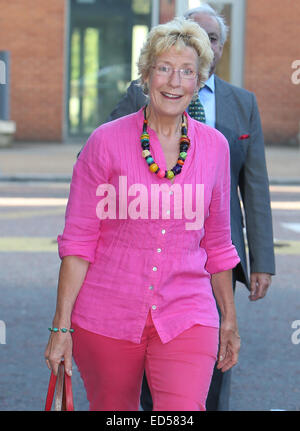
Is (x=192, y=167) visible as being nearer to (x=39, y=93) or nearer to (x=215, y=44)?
(x=215, y=44)

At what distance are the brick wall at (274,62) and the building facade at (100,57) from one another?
0.03 m

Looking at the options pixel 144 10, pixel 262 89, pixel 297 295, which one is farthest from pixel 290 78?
pixel 297 295

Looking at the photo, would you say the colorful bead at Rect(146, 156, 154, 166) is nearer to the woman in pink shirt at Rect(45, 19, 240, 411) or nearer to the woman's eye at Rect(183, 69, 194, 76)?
the woman in pink shirt at Rect(45, 19, 240, 411)

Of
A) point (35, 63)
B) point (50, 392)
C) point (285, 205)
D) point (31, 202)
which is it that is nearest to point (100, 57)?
point (35, 63)

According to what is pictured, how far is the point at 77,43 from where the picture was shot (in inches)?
1018

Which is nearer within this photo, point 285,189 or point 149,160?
point 149,160

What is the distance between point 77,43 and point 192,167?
2317cm

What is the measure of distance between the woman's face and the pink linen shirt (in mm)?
126

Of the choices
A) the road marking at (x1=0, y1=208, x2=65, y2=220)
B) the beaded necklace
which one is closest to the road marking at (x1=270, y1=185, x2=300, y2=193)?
the road marking at (x1=0, y1=208, x2=65, y2=220)

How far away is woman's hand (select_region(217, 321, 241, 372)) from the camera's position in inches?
134

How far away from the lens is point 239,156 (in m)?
4.22

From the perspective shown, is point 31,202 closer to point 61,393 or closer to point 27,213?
point 27,213

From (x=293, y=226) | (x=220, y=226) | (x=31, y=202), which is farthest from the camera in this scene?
(x=31, y=202)

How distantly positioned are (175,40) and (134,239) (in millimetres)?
676
